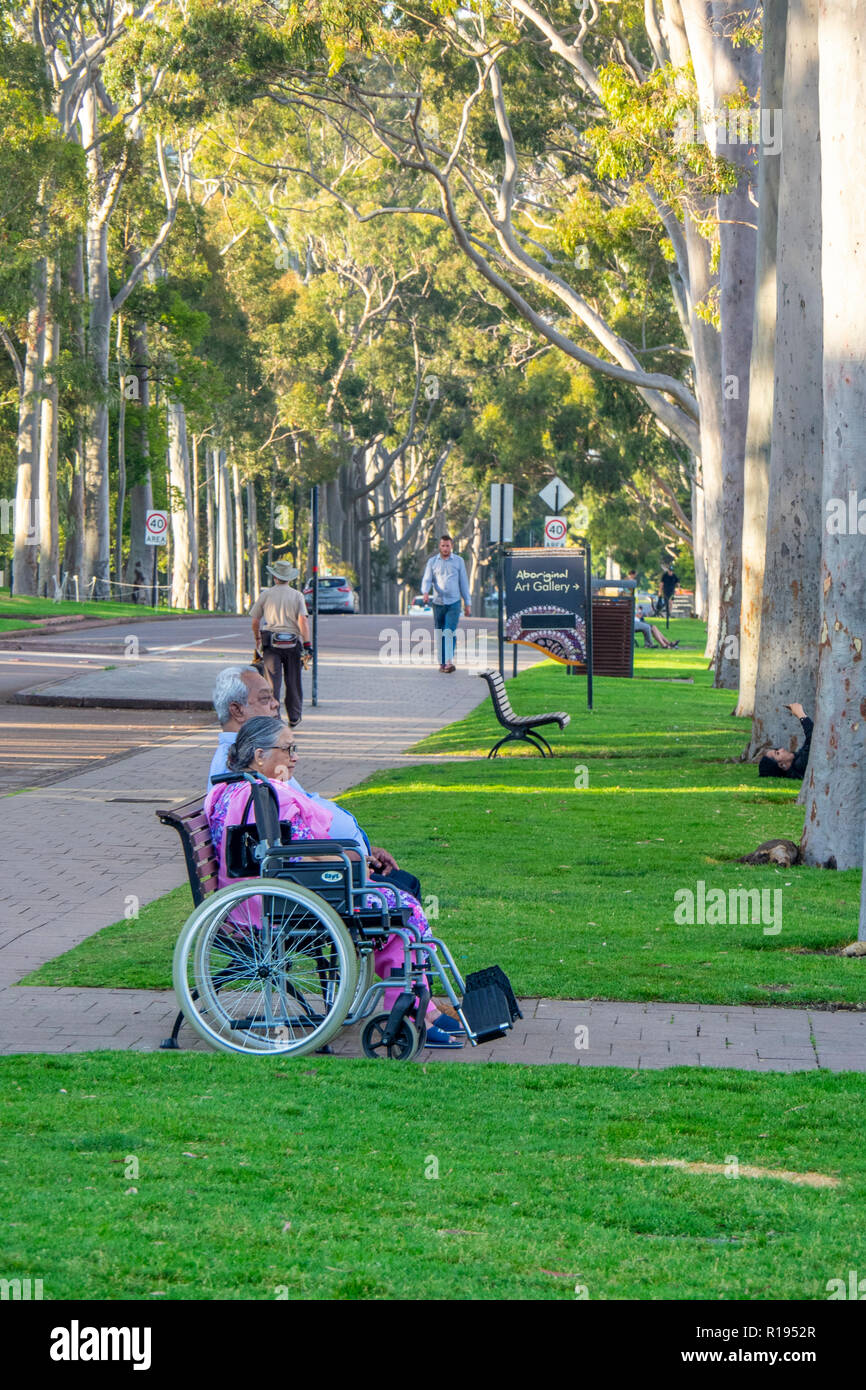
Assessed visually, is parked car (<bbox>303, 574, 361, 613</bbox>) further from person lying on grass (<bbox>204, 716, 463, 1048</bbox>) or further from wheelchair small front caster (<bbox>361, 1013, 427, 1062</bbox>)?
wheelchair small front caster (<bbox>361, 1013, 427, 1062</bbox>)

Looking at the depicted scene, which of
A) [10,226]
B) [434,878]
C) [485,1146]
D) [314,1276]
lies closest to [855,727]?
[434,878]

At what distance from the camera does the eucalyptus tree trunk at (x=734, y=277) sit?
917 inches

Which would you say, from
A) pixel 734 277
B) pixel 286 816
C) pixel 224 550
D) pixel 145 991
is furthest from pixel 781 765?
pixel 224 550

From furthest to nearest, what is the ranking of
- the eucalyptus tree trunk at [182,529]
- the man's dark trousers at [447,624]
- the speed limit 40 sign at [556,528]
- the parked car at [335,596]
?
1. the eucalyptus tree trunk at [182,529]
2. the parked car at [335,596]
3. the speed limit 40 sign at [556,528]
4. the man's dark trousers at [447,624]

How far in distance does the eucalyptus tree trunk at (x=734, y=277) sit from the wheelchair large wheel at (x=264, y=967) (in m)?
17.8

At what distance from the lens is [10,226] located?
41.7 metres

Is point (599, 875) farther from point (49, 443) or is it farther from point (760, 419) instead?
point (49, 443)

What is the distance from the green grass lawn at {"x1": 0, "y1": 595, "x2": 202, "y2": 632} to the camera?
3603cm

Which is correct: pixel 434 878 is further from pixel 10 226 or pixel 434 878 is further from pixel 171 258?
pixel 171 258

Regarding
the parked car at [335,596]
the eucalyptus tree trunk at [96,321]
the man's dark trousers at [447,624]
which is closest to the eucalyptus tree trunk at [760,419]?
the man's dark trousers at [447,624]

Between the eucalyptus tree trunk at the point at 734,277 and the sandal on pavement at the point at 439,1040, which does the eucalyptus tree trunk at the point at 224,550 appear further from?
the sandal on pavement at the point at 439,1040

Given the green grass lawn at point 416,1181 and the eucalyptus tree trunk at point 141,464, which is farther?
the eucalyptus tree trunk at point 141,464

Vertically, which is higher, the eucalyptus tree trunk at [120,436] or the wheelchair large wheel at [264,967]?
the eucalyptus tree trunk at [120,436]
